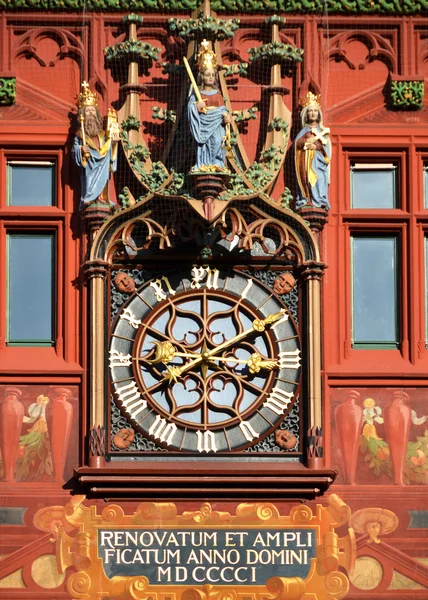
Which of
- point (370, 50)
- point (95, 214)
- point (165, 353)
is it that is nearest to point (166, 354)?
point (165, 353)

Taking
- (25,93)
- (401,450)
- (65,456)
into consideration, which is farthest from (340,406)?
(25,93)

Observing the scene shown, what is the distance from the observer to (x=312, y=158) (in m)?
25.3

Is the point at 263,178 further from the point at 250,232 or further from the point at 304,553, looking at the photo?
the point at 304,553

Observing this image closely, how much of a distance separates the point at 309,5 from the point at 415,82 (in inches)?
47.3

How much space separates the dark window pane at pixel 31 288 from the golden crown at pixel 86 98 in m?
1.25

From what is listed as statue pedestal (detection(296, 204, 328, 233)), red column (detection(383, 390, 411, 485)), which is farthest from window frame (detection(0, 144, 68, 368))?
red column (detection(383, 390, 411, 485))

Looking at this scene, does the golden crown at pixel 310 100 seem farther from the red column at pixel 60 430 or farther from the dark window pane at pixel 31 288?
the red column at pixel 60 430

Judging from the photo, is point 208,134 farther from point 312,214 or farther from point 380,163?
point 380,163

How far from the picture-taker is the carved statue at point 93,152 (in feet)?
82.7

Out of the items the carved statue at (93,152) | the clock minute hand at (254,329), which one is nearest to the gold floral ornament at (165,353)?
the clock minute hand at (254,329)

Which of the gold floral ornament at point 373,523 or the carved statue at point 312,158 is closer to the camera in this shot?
the gold floral ornament at point 373,523

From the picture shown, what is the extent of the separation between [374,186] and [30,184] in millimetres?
3138

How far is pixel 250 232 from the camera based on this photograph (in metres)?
25.1

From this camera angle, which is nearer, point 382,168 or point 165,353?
point 165,353
